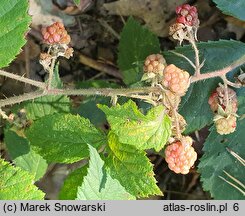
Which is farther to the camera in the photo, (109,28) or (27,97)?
(109,28)

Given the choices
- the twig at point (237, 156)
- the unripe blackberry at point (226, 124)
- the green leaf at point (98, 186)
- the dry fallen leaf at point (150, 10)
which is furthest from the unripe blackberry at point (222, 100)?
the dry fallen leaf at point (150, 10)

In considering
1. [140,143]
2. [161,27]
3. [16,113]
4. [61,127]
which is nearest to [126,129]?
[140,143]

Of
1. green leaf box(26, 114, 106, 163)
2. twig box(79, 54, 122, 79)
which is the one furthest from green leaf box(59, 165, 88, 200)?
twig box(79, 54, 122, 79)

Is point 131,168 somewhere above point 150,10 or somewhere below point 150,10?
below

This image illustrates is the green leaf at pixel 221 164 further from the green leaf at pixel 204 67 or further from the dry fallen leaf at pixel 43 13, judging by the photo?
the dry fallen leaf at pixel 43 13

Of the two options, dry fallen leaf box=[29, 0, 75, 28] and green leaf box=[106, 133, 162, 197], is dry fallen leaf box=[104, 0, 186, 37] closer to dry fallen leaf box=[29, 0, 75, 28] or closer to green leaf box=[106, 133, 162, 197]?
dry fallen leaf box=[29, 0, 75, 28]

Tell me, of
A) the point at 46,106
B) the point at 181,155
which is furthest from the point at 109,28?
the point at 181,155

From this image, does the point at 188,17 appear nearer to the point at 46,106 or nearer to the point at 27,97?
the point at 27,97

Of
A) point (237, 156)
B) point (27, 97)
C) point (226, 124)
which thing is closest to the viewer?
point (226, 124)
